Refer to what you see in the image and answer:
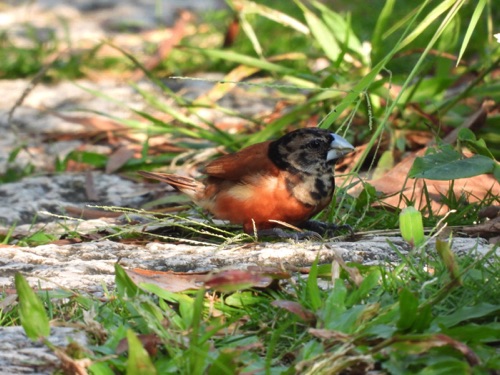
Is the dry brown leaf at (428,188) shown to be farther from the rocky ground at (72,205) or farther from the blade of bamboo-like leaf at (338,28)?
the blade of bamboo-like leaf at (338,28)

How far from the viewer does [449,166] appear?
3.98 meters

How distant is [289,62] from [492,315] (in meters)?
5.24

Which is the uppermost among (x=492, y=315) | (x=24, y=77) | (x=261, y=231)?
(x=492, y=315)

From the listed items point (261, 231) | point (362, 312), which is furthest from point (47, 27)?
point (362, 312)

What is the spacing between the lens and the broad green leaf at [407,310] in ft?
9.24

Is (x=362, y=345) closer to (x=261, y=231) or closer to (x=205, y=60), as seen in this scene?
(x=261, y=231)

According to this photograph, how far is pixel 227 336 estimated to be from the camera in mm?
3023

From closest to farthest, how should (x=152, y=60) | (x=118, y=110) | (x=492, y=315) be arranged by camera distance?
(x=492, y=315) → (x=118, y=110) → (x=152, y=60)

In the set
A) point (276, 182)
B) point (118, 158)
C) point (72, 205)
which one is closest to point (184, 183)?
point (276, 182)

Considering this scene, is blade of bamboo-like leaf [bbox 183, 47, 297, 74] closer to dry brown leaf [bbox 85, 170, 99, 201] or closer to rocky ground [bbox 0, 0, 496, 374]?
rocky ground [bbox 0, 0, 496, 374]

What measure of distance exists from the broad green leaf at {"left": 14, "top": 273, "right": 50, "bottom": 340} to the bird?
1265 mm

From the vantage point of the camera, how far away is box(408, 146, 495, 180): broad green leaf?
12.9 ft

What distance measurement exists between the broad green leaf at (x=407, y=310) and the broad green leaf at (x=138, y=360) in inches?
28.6

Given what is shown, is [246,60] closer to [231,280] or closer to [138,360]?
[231,280]
